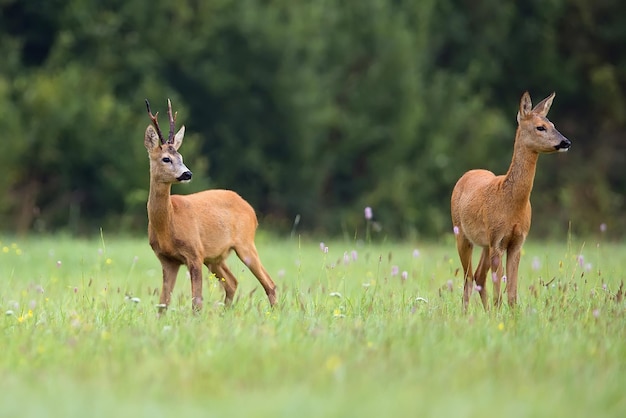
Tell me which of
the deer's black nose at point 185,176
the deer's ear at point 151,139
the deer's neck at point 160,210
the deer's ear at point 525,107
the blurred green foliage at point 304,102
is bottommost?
the blurred green foliage at point 304,102

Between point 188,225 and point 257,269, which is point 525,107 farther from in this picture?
point 188,225

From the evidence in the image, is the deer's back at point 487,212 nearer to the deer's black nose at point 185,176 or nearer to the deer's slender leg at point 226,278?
the deer's slender leg at point 226,278

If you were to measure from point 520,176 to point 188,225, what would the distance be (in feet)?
8.76

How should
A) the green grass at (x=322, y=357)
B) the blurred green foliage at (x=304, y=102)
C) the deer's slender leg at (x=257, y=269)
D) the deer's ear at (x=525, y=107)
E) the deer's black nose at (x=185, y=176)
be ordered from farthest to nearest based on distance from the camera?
the blurred green foliage at (x=304, y=102) → the deer's slender leg at (x=257, y=269) → the deer's ear at (x=525, y=107) → the deer's black nose at (x=185, y=176) → the green grass at (x=322, y=357)

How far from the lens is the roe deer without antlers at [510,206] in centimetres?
961

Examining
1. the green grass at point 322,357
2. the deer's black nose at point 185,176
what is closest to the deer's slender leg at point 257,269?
the green grass at point 322,357

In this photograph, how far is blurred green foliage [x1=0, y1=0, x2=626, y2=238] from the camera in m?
25.9

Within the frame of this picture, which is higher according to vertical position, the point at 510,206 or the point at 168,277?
the point at 510,206

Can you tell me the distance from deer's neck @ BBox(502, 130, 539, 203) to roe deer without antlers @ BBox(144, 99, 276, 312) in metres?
2.12

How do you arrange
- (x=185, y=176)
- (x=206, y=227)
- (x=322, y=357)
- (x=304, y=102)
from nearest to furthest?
(x=322, y=357), (x=185, y=176), (x=206, y=227), (x=304, y=102)

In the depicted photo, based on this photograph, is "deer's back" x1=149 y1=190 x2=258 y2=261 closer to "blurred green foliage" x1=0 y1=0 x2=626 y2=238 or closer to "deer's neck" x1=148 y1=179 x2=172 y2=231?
"deer's neck" x1=148 y1=179 x2=172 y2=231

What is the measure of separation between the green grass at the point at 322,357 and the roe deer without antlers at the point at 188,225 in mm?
338

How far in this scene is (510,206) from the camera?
9633 millimetres

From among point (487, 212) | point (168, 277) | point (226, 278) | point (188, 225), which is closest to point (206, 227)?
point (188, 225)
